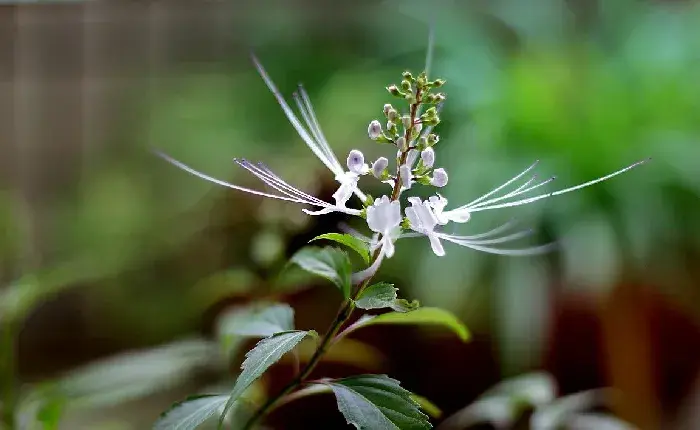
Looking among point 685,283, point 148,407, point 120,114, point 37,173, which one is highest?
point 120,114

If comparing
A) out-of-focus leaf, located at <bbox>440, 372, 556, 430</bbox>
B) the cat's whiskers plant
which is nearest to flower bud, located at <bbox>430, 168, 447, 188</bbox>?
the cat's whiskers plant

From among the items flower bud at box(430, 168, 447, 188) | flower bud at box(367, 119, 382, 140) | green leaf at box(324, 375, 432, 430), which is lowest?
green leaf at box(324, 375, 432, 430)

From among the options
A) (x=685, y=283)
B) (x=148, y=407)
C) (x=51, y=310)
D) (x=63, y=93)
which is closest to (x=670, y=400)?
(x=685, y=283)

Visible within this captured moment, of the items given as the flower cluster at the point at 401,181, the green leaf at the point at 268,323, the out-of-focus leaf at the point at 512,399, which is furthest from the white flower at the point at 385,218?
the out-of-focus leaf at the point at 512,399

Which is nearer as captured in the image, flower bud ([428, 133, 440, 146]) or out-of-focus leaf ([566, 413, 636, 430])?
flower bud ([428, 133, 440, 146])

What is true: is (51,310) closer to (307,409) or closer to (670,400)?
(307,409)

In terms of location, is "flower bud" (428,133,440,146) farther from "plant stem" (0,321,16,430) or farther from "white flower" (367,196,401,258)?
"plant stem" (0,321,16,430)

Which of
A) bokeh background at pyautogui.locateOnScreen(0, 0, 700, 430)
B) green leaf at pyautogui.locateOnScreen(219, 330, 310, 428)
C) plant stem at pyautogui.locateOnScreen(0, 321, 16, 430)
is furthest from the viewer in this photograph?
bokeh background at pyautogui.locateOnScreen(0, 0, 700, 430)
